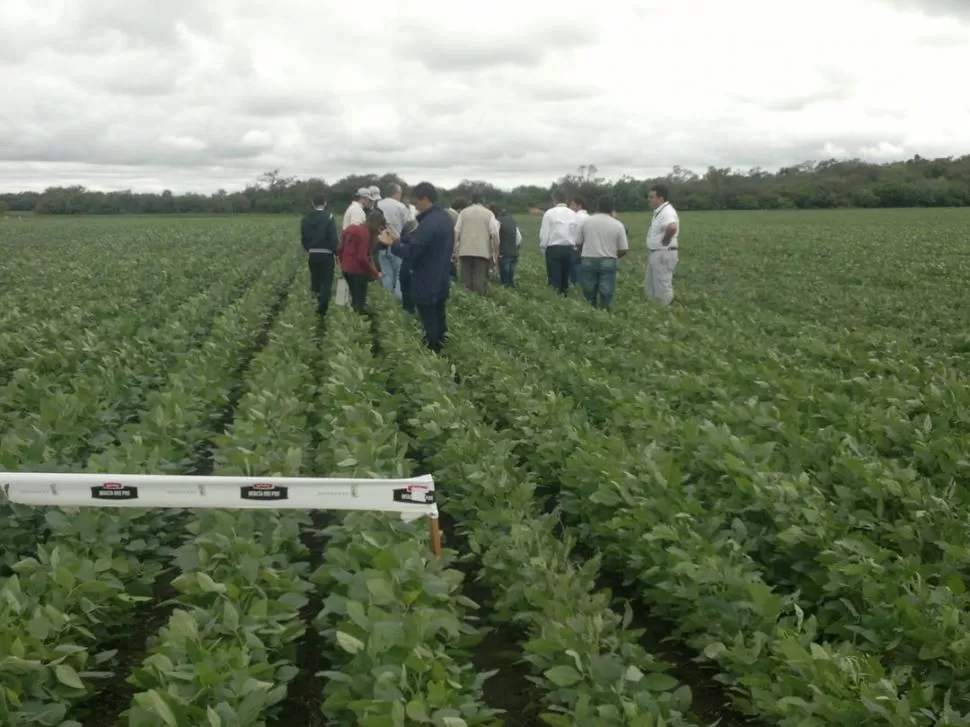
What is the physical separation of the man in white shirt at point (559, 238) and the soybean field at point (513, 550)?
4454 mm

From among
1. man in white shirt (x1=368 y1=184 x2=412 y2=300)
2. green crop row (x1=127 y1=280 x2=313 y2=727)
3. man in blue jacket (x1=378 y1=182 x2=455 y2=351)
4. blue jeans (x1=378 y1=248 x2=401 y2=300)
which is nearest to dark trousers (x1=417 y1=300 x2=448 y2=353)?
man in blue jacket (x1=378 y1=182 x2=455 y2=351)

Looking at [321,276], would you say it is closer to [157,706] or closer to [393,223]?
→ [393,223]

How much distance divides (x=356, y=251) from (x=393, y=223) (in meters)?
1.19

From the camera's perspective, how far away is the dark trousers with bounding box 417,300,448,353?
842 centimetres

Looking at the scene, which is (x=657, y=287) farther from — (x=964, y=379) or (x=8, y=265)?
(x=8, y=265)

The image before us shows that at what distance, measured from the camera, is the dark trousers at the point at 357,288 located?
407 inches

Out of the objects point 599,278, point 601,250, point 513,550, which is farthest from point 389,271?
point 513,550

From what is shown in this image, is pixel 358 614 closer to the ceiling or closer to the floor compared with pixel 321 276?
closer to the floor

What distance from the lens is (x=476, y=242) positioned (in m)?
11.4

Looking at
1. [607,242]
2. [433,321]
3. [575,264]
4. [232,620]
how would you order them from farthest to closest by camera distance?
[575,264] → [607,242] → [433,321] → [232,620]

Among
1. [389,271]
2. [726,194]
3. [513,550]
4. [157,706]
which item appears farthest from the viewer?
[726,194]

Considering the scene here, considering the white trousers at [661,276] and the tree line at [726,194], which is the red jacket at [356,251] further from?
the tree line at [726,194]

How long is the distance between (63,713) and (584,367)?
4.82 m

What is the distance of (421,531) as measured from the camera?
358cm
